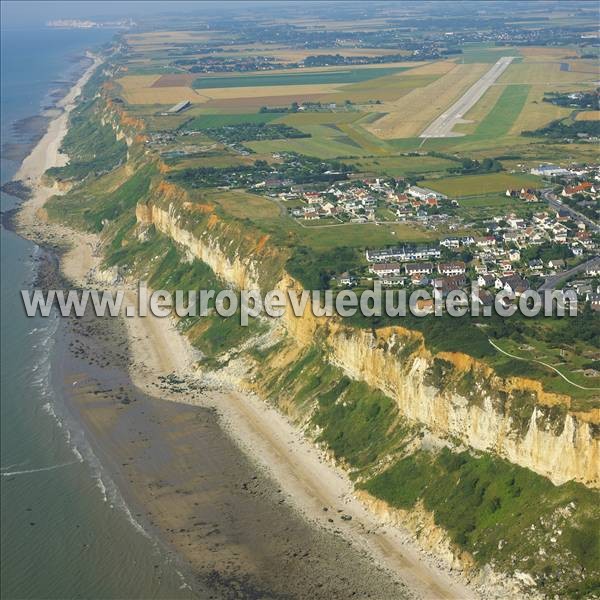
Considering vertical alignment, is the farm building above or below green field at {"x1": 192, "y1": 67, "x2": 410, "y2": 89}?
above

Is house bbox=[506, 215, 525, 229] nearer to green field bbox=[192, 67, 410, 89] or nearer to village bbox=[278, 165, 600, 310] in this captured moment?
village bbox=[278, 165, 600, 310]

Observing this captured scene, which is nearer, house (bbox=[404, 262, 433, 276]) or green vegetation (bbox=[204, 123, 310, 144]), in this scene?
house (bbox=[404, 262, 433, 276])

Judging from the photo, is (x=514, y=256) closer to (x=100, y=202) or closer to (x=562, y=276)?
(x=562, y=276)

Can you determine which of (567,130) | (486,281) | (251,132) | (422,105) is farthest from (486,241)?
(422,105)

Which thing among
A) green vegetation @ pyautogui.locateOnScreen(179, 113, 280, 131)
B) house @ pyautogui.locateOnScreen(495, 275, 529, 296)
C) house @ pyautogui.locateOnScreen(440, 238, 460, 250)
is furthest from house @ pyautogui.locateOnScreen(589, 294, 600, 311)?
green vegetation @ pyautogui.locateOnScreen(179, 113, 280, 131)

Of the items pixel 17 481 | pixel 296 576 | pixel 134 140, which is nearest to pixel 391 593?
pixel 296 576

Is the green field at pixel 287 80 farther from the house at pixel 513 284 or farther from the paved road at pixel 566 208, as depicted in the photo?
the house at pixel 513 284

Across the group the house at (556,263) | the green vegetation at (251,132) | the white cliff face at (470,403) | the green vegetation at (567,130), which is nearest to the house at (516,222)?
the house at (556,263)
